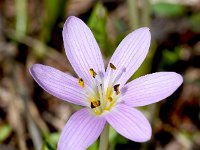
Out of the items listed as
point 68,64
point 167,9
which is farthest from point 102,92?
point 167,9

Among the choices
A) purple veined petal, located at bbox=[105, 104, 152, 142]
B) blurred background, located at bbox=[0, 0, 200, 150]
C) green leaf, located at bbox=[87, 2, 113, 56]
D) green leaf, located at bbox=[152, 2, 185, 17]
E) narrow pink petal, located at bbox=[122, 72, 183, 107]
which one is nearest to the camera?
purple veined petal, located at bbox=[105, 104, 152, 142]

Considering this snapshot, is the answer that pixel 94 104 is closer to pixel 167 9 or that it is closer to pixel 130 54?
pixel 130 54

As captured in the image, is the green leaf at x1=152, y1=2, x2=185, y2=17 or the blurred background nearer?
the blurred background

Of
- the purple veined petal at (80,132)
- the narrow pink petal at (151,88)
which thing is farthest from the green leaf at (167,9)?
the purple veined petal at (80,132)

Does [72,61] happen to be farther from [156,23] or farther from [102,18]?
[156,23]

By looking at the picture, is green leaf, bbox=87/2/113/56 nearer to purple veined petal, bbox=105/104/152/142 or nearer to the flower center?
the flower center

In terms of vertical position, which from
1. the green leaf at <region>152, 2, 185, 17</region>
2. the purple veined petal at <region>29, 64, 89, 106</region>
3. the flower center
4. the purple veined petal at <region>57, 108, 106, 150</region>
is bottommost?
the green leaf at <region>152, 2, 185, 17</region>

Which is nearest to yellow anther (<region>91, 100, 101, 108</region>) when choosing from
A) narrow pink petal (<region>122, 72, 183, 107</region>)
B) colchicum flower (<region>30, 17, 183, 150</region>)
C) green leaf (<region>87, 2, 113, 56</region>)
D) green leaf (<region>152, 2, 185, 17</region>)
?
colchicum flower (<region>30, 17, 183, 150</region>)
